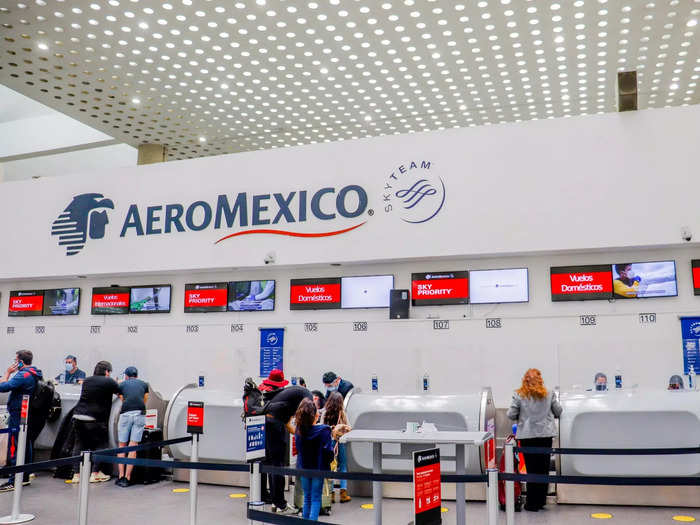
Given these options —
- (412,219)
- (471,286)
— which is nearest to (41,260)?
(412,219)

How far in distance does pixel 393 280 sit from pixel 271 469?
4.95 m

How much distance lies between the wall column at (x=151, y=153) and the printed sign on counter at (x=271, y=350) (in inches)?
243

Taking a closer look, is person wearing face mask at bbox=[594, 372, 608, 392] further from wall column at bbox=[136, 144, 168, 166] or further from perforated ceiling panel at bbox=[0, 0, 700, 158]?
wall column at bbox=[136, 144, 168, 166]

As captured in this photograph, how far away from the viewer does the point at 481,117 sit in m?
12.5

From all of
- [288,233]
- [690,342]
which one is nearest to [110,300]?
[288,233]

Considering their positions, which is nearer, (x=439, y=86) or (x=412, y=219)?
(x=412, y=219)

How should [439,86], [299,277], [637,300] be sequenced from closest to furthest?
[637,300] < [299,277] < [439,86]

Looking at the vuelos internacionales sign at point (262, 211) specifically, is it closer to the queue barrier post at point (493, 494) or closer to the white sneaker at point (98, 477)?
the white sneaker at point (98, 477)

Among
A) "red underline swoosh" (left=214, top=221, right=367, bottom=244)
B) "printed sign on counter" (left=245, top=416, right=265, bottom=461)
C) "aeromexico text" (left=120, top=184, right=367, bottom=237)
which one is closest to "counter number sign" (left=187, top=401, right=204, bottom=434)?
"printed sign on counter" (left=245, top=416, right=265, bottom=461)

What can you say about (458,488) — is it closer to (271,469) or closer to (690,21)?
(271,469)

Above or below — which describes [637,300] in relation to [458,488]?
above

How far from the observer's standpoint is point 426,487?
333 cm

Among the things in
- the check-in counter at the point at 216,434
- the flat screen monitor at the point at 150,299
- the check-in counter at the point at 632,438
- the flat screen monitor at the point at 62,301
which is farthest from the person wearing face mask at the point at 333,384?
the flat screen monitor at the point at 62,301

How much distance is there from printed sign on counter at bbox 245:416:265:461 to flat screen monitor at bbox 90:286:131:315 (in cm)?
604
